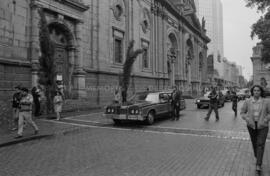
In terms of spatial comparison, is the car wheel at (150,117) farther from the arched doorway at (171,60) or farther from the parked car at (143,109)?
the arched doorway at (171,60)

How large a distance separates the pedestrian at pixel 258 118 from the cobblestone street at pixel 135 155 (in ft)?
1.58

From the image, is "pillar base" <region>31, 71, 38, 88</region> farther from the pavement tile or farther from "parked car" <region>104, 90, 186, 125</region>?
the pavement tile

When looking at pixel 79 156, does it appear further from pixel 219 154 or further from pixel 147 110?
pixel 147 110

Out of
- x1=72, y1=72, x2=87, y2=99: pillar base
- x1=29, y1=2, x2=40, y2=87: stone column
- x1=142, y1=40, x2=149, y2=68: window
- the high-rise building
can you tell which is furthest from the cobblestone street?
the high-rise building

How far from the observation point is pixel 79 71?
19.1 metres

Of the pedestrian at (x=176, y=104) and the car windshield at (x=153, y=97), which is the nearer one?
the car windshield at (x=153, y=97)

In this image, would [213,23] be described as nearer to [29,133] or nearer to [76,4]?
[76,4]

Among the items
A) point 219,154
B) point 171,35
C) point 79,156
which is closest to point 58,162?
point 79,156

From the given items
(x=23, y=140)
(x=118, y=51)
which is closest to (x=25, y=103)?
(x=23, y=140)

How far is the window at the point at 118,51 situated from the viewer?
24.6 meters

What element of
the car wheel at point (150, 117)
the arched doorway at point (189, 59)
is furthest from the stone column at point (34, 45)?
the arched doorway at point (189, 59)

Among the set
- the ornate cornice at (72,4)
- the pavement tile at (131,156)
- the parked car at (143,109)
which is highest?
the ornate cornice at (72,4)

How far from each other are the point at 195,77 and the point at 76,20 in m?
37.0

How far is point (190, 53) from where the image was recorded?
49.9 m
